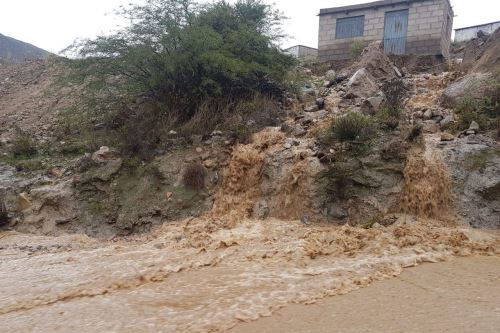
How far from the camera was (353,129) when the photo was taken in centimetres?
917

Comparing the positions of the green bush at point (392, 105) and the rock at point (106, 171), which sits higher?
the green bush at point (392, 105)

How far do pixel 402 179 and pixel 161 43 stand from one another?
655cm

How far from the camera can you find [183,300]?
5375 millimetres

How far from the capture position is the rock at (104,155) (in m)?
10.5

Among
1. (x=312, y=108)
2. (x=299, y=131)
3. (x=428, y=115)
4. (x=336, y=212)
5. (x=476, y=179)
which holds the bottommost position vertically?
(x=336, y=212)

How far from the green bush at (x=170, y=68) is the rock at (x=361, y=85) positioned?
6.24 ft

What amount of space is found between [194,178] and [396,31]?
1089 cm

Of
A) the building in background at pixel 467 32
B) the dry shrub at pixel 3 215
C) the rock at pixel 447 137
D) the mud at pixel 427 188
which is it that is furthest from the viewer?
the building in background at pixel 467 32

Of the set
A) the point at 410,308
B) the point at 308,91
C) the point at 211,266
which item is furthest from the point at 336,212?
the point at 308,91

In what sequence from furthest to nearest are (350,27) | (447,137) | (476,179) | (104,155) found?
(350,27)
(104,155)
(447,137)
(476,179)

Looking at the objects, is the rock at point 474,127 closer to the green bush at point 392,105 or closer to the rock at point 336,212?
the green bush at point 392,105

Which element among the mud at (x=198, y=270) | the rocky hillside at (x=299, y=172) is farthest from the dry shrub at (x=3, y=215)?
the mud at (x=198, y=270)

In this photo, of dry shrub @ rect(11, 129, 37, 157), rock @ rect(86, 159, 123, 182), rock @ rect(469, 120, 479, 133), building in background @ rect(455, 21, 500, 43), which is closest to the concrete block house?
building in background @ rect(455, 21, 500, 43)

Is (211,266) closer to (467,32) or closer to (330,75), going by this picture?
(330,75)
